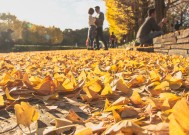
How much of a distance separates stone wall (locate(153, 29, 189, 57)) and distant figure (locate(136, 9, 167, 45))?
940 mm

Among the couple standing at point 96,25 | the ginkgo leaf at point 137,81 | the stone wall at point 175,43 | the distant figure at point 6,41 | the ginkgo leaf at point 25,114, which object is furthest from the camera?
the distant figure at point 6,41

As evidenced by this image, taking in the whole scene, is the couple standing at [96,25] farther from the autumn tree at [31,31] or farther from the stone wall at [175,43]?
the autumn tree at [31,31]

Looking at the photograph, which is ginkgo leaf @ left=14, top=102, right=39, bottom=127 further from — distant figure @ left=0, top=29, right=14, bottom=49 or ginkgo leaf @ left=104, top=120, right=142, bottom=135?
distant figure @ left=0, top=29, right=14, bottom=49

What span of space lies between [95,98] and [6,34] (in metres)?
61.3

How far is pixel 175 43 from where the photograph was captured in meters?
7.01

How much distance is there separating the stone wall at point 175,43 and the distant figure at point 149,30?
0.94 meters

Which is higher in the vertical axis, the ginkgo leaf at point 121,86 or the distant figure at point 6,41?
the distant figure at point 6,41

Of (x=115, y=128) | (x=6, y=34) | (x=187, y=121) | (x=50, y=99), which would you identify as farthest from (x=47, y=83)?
(x=6, y=34)

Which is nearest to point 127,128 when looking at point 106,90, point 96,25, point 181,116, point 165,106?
point 181,116

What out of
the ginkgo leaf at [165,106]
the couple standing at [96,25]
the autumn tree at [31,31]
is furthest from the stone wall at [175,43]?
the autumn tree at [31,31]

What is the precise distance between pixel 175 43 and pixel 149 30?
3.50 m

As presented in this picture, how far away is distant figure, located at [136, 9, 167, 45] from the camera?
10188 mm

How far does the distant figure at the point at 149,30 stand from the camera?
10188 mm

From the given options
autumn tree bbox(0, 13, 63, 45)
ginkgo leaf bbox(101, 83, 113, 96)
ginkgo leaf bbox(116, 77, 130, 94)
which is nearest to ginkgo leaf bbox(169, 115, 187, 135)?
ginkgo leaf bbox(101, 83, 113, 96)
